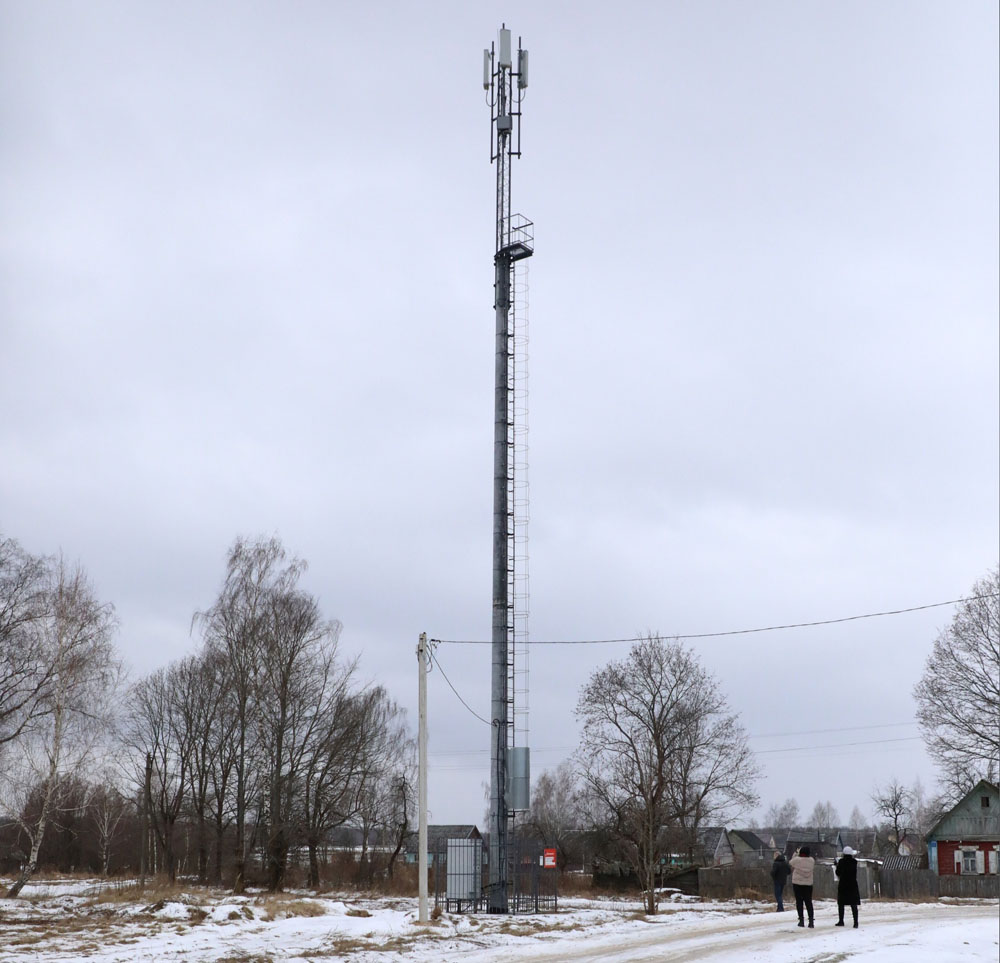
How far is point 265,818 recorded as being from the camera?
46.2m

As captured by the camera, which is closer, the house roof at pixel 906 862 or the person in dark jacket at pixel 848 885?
the person in dark jacket at pixel 848 885

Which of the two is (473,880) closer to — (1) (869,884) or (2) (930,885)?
(1) (869,884)

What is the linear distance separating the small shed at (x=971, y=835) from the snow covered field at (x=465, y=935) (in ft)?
104

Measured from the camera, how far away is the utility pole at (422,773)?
2434cm

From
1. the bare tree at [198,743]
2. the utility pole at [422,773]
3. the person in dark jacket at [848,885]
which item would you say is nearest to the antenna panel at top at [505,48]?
the utility pole at [422,773]

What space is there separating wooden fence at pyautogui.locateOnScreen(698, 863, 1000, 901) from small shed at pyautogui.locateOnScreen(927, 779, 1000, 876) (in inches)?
616

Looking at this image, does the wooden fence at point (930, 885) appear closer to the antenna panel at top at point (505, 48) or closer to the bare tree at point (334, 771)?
the bare tree at point (334, 771)

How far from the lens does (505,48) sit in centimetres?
3453

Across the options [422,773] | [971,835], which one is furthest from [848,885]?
[971,835]

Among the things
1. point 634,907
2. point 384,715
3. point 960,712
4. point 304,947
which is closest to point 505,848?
point 634,907

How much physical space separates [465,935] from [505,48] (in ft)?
88.5

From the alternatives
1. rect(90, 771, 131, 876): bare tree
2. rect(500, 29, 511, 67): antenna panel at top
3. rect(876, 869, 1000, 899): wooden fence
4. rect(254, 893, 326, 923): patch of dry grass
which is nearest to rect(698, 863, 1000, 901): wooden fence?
rect(876, 869, 1000, 899): wooden fence

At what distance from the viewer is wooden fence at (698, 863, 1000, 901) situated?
132ft

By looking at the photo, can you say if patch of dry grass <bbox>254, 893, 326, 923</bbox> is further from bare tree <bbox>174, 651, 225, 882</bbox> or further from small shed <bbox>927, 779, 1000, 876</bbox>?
small shed <bbox>927, 779, 1000, 876</bbox>
